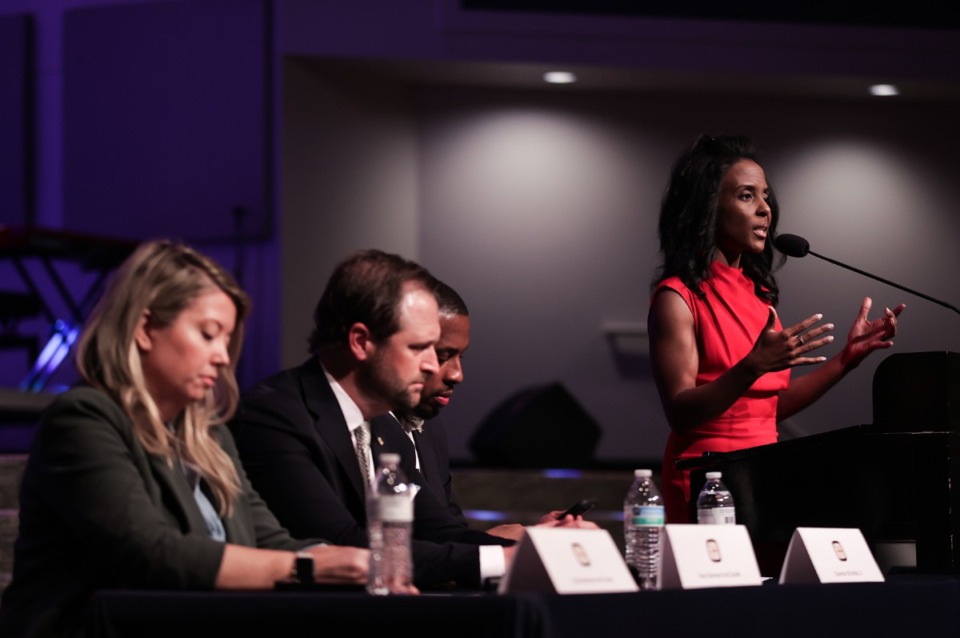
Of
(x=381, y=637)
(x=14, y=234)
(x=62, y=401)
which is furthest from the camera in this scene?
(x=14, y=234)

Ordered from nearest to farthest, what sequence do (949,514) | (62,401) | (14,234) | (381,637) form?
(381,637) < (62,401) < (949,514) < (14,234)

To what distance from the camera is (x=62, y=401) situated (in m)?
1.83

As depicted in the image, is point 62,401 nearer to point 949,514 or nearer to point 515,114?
point 949,514

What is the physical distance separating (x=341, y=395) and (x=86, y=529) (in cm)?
77

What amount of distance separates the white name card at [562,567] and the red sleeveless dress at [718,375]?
112 cm

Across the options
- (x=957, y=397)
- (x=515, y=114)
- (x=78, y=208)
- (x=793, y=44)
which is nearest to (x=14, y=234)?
(x=78, y=208)

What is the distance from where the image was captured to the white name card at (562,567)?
1598 mm

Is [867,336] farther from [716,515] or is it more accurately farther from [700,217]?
[716,515]

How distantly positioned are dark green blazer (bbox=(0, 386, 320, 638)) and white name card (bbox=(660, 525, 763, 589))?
59 cm

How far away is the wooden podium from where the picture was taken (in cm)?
241

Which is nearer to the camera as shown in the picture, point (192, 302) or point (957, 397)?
point (192, 302)

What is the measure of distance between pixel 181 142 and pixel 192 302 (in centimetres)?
A: 596

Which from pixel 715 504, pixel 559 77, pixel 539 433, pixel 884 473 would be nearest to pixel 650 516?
pixel 715 504

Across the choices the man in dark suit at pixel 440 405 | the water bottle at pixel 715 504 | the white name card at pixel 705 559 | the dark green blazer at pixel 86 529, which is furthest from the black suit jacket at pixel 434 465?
the dark green blazer at pixel 86 529
